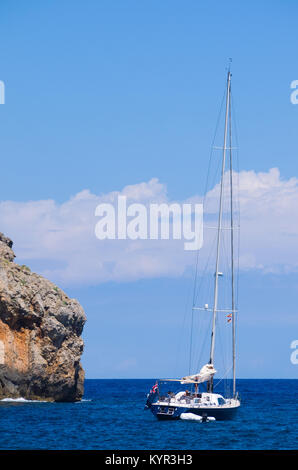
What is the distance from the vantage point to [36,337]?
7544cm

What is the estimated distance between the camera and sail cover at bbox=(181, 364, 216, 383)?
207ft

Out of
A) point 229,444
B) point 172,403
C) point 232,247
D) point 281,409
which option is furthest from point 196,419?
point 281,409

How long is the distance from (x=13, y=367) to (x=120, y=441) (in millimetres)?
24741

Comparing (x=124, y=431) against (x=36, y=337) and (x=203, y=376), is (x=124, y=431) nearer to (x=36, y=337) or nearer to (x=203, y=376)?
(x=203, y=376)

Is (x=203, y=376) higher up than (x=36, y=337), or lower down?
lower down

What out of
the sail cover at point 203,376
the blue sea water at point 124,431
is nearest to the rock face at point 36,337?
the blue sea water at point 124,431

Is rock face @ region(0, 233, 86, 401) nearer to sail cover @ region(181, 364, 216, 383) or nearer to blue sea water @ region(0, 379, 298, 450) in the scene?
blue sea water @ region(0, 379, 298, 450)

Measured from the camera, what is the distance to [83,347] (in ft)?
267

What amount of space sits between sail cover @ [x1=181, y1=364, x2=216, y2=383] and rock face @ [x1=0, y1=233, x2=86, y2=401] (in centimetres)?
1742

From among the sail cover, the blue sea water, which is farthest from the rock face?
the sail cover

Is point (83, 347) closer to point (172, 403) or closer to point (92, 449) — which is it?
point (172, 403)

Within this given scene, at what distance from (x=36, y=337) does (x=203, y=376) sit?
19.5 m

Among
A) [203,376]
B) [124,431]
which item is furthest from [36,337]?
[124,431]

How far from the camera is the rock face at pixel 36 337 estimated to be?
72.8 metres
